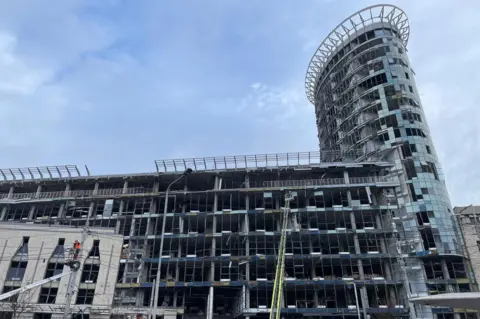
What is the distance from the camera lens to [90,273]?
5031 cm

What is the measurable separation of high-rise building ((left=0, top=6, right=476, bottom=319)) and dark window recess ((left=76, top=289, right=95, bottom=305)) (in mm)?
167

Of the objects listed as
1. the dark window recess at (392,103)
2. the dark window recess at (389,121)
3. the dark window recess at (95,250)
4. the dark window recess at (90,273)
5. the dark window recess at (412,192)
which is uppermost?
the dark window recess at (392,103)

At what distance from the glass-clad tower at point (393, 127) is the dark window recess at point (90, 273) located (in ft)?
136

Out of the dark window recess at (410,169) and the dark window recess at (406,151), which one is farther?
the dark window recess at (406,151)

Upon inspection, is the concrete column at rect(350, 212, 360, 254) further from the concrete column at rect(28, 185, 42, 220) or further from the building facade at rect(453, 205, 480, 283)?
the concrete column at rect(28, 185, 42, 220)

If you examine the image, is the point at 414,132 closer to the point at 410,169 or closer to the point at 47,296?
the point at 410,169

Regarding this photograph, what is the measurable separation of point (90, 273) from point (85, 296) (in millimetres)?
3040

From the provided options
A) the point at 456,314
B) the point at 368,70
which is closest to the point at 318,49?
the point at 368,70

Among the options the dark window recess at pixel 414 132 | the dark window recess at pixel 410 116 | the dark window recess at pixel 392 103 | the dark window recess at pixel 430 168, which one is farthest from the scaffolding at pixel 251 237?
the dark window recess at pixel 392 103

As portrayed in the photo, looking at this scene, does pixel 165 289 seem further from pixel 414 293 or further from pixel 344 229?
pixel 414 293

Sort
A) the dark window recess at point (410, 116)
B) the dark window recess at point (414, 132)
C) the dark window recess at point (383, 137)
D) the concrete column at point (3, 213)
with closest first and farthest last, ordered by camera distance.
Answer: the dark window recess at point (414, 132) < the concrete column at point (3, 213) < the dark window recess at point (410, 116) < the dark window recess at point (383, 137)

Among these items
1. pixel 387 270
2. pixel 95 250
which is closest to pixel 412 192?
pixel 387 270

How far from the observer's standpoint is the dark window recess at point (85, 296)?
4844 centimetres

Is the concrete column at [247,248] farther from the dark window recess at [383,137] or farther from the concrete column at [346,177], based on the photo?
the dark window recess at [383,137]
